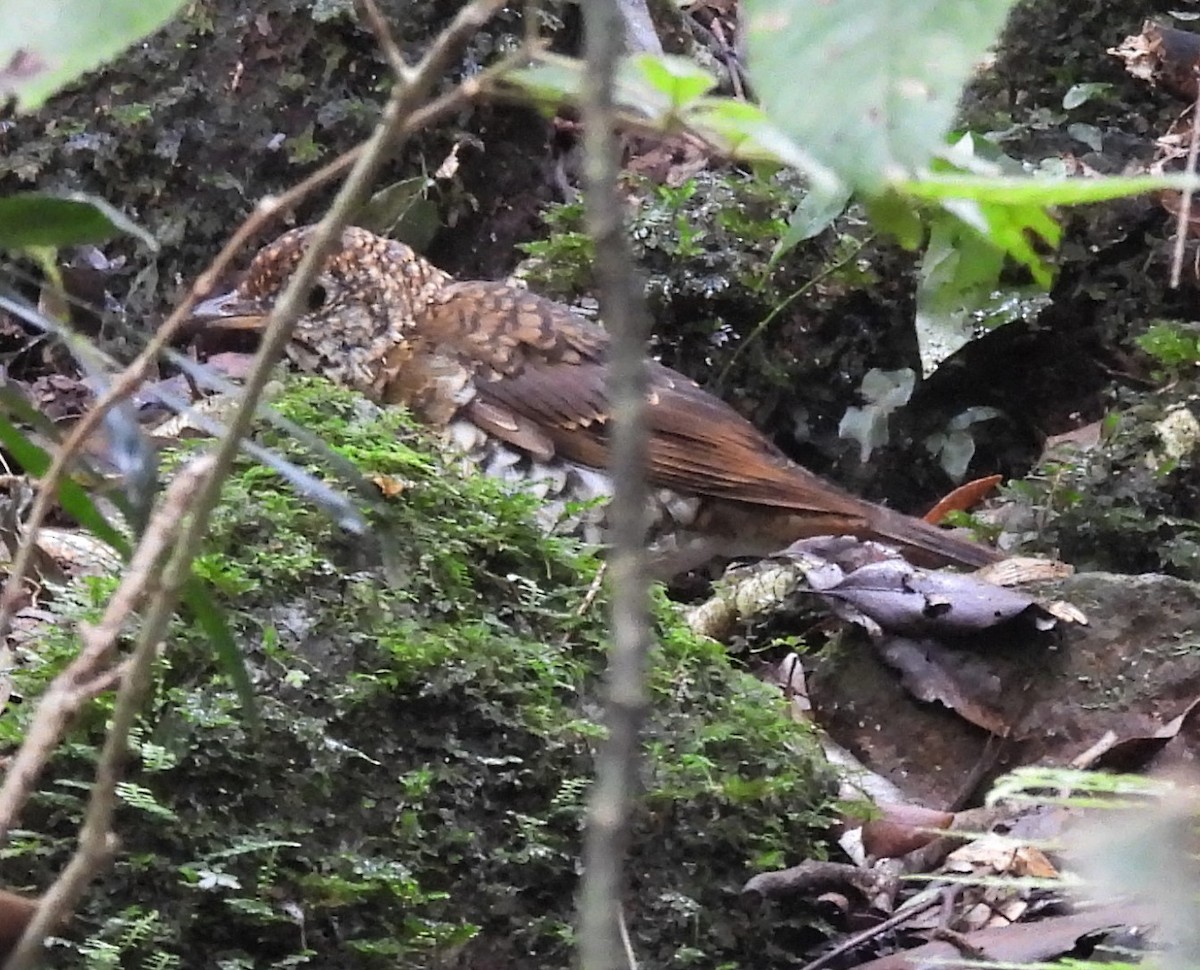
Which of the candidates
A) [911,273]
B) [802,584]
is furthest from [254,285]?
[911,273]

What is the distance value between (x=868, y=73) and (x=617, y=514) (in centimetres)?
16

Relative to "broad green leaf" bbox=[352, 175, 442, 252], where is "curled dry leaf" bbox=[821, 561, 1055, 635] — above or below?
below

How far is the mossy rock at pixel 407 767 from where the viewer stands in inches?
57.0

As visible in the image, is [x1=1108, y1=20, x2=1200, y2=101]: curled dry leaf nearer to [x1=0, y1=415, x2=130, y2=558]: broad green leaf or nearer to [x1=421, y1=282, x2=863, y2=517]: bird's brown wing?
[x1=421, y1=282, x2=863, y2=517]: bird's brown wing

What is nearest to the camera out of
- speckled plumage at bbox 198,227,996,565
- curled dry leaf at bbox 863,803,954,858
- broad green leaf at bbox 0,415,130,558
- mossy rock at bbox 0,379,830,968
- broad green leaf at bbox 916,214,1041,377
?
broad green leaf at bbox 916,214,1041,377

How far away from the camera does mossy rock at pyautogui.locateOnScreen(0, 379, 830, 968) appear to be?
1448mm

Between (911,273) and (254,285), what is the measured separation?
6.64 ft

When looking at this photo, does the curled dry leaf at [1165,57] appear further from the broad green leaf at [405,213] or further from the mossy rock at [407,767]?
the mossy rock at [407,767]

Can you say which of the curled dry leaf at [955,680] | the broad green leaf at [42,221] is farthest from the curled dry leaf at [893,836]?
the broad green leaf at [42,221]

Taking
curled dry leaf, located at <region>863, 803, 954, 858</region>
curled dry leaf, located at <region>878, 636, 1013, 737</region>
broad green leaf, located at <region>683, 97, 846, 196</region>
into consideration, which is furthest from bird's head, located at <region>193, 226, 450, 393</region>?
broad green leaf, located at <region>683, 97, 846, 196</region>

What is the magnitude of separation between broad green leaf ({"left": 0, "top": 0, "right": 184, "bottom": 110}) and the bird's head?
3220 mm

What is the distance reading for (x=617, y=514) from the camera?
1.48 feet

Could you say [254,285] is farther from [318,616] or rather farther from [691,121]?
[691,121]

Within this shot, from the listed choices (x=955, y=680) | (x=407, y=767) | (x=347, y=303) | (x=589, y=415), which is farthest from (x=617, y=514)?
(x=347, y=303)
